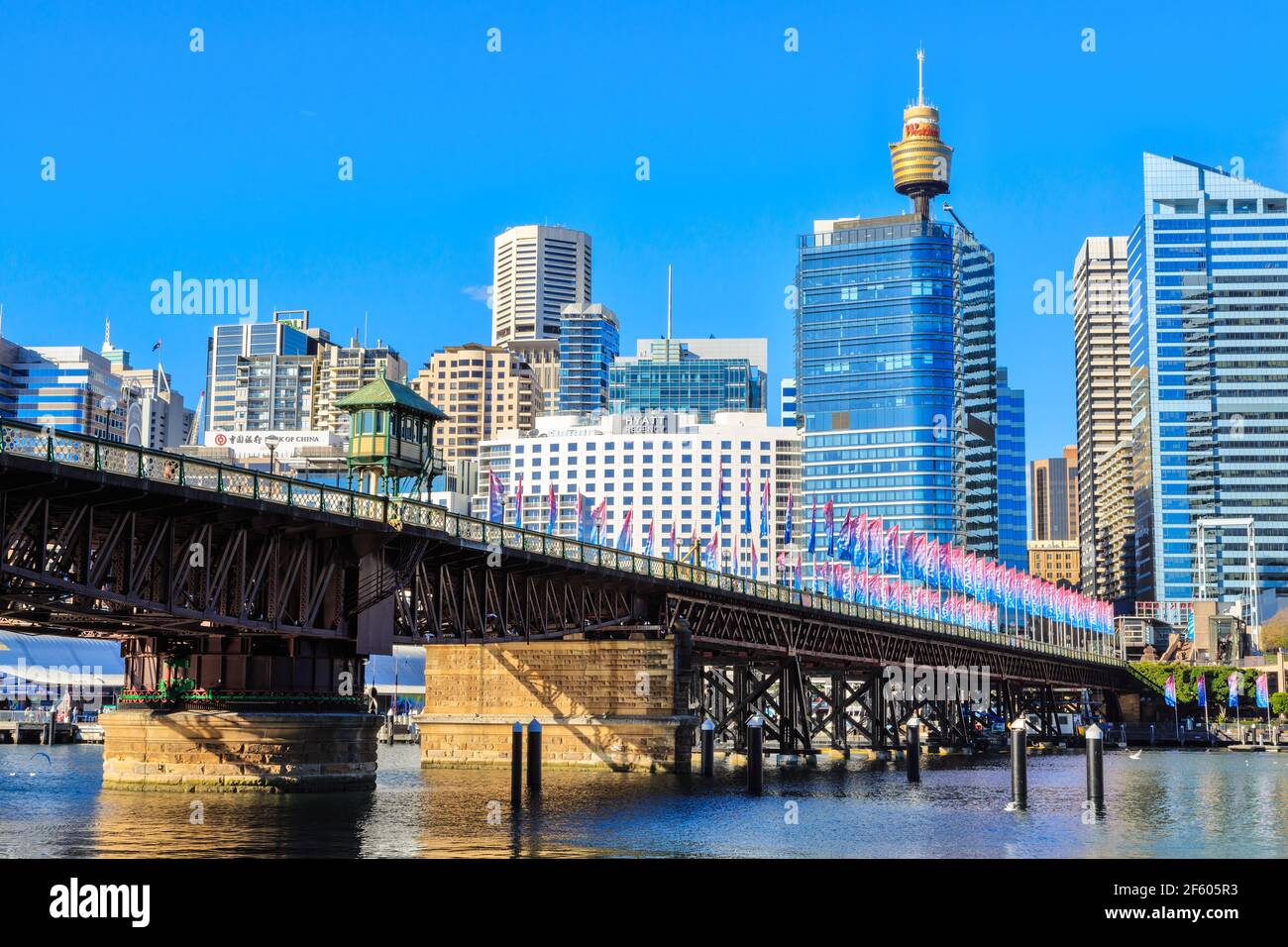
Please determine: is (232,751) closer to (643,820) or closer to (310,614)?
(310,614)

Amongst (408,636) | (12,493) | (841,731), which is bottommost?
(841,731)

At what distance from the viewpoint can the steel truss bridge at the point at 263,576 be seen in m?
48.8

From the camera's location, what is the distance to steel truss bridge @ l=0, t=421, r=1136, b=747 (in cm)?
4884

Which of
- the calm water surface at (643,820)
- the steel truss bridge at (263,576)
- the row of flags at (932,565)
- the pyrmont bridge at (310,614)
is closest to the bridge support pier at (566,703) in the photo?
the pyrmont bridge at (310,614)

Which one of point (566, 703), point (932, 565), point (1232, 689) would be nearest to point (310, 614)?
point (566, 703)

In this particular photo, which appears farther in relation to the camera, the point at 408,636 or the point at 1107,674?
the point at 1107,674

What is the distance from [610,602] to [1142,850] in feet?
145

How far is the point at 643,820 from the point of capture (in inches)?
2266

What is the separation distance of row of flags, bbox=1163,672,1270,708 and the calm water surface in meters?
85.2

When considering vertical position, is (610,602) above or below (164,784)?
above

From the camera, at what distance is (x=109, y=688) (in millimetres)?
185500
